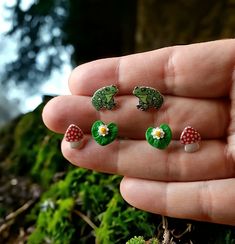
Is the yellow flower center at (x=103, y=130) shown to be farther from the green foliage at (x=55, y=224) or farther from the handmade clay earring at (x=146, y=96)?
the green foliage at (x=55, y=224)

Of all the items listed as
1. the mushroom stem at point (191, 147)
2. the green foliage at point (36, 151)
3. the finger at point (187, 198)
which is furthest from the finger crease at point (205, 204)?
the green foliage at point (36, 151)

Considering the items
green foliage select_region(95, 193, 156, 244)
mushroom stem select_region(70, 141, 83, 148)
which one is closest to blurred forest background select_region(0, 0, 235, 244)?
green foliage select_region(95, 193, 156, 244)

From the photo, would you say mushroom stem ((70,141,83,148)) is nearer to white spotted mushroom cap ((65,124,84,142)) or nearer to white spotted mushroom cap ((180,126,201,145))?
white spotted mushroom cap ((65,124,84,142))

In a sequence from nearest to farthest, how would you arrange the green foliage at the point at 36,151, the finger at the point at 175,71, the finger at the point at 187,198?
the finger at the point at 187,198 → the finger at the point at 175,71 → the green foliage at the point at 36,151

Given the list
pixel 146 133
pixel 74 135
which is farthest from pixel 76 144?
pixel 146 133

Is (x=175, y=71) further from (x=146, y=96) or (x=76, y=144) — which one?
(x=76, y=144)
